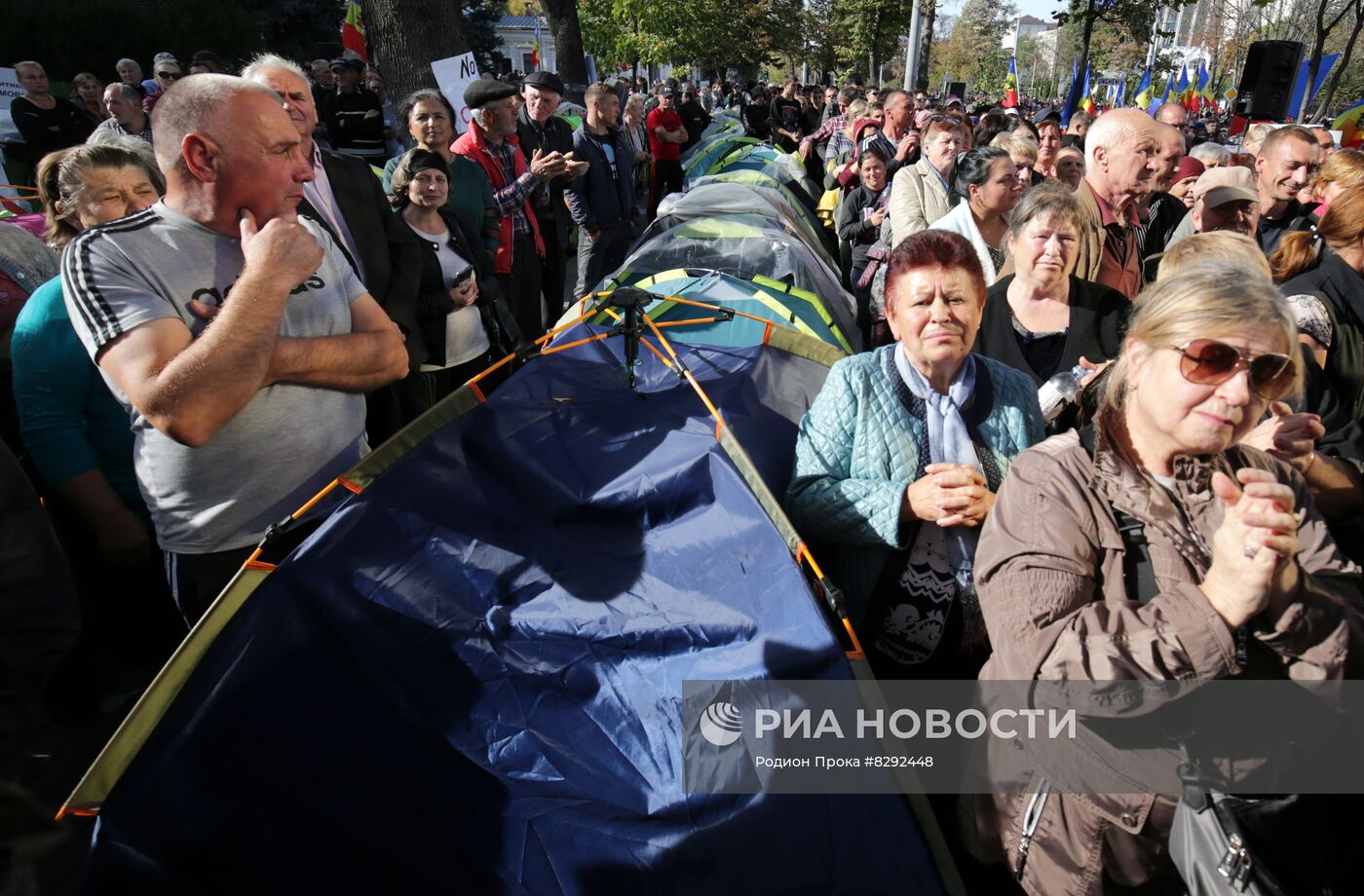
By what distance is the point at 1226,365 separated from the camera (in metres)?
1.51

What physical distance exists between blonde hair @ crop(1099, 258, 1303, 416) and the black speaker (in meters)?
11.1

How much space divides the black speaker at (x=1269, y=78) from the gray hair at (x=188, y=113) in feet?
39.6

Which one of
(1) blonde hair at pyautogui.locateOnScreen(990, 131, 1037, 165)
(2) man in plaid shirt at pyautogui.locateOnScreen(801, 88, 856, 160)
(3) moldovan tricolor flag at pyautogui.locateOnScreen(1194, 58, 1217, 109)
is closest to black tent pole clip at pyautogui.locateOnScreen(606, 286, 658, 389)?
(1) blonde hair at pyautogui.locateOnScreen(990, 131, 1037, 165)

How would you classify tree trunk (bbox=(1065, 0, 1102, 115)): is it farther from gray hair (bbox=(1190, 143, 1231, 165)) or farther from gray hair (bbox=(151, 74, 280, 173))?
gray hair (bbox=(151, 74, 280, 173))

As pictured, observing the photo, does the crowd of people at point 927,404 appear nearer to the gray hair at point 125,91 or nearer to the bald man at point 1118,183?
the bald man at point 1118,183

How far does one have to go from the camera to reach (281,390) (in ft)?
6.59

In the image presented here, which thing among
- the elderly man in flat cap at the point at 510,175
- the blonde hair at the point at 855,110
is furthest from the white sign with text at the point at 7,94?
the blonde hair at the point at 855,110

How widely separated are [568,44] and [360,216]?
43.4 ft

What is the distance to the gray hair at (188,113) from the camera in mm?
1804

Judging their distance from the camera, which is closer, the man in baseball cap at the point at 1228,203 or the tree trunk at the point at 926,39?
the man in baseball cap at the point at 1228,203

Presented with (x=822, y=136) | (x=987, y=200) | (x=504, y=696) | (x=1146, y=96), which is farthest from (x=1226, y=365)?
(x=1146, y=96)

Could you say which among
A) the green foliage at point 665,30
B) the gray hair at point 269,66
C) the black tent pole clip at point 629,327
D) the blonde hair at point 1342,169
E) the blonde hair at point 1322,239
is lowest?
the black tent pole clip at point 629,327

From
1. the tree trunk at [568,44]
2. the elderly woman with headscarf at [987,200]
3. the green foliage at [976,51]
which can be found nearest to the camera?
the elderly woman with headscarf at [987,200]

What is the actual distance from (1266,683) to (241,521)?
2283mm
